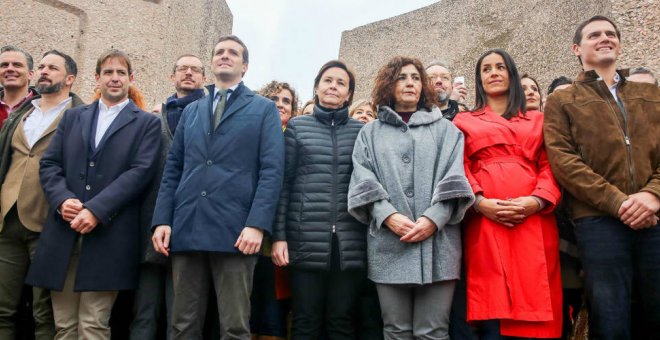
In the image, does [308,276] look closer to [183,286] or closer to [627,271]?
[183,286]

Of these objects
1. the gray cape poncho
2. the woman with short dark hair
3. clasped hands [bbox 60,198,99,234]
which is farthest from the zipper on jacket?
clasped hands [bbox 60,198,99,234]

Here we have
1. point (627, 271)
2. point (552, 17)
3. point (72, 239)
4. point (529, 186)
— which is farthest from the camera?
point (552, 17)

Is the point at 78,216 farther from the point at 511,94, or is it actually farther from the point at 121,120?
the point at 511,94

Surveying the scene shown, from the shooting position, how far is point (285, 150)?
323 cm

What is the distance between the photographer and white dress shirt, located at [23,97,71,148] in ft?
11.8

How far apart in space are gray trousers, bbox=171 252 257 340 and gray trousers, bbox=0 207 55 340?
985 mm

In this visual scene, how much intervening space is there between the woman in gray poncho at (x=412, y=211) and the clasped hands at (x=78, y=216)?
1548 millimetres

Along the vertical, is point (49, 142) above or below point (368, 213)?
above

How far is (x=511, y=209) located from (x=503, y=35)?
17193mm

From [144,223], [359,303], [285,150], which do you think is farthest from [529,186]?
[144,223]

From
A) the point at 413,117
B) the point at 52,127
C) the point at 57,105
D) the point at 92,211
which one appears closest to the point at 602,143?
the point at 413,117

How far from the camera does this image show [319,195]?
10.0 feet

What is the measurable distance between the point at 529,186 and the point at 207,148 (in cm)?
185

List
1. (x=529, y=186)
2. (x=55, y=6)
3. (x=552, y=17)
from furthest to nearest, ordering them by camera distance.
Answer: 1. (x=552, y=17)
2. (x=55, y=6)
3. (x=529, y=186)
